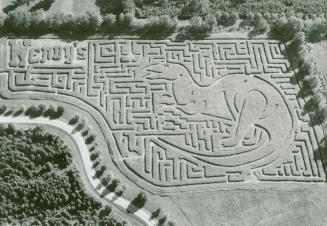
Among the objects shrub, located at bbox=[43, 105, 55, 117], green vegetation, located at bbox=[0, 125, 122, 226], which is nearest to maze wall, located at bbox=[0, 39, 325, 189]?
shrub, located at bbox=[43, 105, 55, 117]

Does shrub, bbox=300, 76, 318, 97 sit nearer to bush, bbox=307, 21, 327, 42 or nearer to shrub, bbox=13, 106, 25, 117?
bush, bbox=307, 21, 327, 42

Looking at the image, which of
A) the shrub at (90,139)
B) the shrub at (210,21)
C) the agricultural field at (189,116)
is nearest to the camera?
the agricultural field at (189,116)

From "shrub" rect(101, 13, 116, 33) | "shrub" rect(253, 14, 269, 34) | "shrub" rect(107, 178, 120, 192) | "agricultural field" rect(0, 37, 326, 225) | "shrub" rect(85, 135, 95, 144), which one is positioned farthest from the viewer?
"shrub" rect(253, 14, 269, 34)

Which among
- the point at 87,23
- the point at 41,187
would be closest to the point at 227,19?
the point at 87,23

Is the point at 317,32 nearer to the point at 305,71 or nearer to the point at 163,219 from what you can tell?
the point at 305,71

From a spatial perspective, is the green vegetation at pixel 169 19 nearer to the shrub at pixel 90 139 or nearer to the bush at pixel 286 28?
the bush at pixel 286 28

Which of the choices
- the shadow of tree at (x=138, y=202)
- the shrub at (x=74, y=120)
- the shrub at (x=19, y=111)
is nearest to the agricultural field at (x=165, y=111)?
the shadow of tree at (x=138, y=202)
